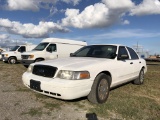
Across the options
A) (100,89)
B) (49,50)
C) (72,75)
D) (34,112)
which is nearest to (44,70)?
(72,75)

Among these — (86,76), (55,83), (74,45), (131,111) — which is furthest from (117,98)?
(74,45)

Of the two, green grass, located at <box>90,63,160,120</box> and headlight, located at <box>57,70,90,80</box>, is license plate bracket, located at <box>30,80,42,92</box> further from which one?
green grass, located at <box>90,63,160,120</box>

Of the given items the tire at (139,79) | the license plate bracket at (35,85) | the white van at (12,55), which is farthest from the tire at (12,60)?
the license plate bracket at (35,85)

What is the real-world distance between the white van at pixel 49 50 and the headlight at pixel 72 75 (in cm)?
889

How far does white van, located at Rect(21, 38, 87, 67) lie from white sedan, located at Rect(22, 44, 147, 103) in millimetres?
7738

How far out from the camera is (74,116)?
14.1 ft

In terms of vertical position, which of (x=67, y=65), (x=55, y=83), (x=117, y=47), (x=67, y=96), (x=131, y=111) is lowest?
(x=131, y=111)

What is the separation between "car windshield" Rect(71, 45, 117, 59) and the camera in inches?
238

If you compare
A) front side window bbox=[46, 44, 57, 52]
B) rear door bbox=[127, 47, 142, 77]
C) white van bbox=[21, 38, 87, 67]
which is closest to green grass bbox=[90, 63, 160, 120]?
rear door bbox=[127, 47, 142, 77]

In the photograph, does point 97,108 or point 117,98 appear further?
point 117,98

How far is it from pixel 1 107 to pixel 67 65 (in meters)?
1.72

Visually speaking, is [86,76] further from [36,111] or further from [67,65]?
[36,111]

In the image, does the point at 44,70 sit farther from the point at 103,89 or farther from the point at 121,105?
the point at 121,105

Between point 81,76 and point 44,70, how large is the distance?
0.93m
